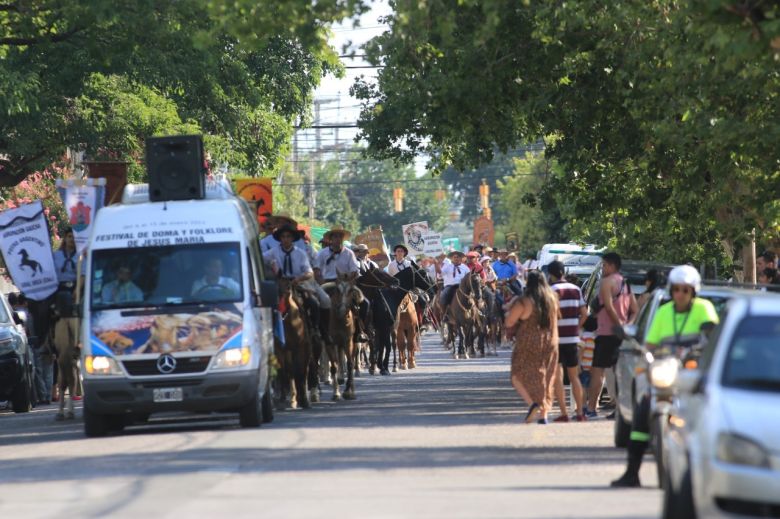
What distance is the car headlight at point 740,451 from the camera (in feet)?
31.9

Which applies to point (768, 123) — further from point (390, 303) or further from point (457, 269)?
point (457, 269)

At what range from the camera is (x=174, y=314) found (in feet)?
65.5

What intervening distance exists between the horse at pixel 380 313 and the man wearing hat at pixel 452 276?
6200 millimetres

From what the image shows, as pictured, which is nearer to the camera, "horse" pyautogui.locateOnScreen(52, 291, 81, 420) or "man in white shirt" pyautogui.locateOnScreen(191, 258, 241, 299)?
"man in white shirt" pyautogui.locateOnScreen(191, 258, 241, 299)

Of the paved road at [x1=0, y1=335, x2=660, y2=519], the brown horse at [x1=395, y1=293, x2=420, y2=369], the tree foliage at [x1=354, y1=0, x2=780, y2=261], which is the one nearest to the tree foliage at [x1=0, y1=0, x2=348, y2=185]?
the tree foliage at [x1=354, y1=0, x2=780, y2=261]

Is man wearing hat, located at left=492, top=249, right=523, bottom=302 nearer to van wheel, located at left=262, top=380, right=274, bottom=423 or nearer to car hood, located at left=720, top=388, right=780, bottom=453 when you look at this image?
van wheel, located at left=262, top=380, right=274, bottom=423

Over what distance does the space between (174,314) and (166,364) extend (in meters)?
0.54

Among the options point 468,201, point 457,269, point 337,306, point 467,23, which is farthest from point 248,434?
point 468,201

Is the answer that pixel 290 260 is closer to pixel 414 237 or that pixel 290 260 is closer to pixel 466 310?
pixel 466 310

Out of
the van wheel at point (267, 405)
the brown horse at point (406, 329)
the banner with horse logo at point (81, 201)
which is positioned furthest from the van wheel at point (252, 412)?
the brown horse at point (406, 329)

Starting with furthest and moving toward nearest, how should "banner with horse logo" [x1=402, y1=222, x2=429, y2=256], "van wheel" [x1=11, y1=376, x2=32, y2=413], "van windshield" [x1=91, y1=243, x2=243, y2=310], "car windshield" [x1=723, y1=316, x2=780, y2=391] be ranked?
"banner with horse logo" [x1=402, y1=222, x2=429, y2=256] → "van wheel" [x1=11, y1=376, x2=32, y2=413] → "van windshield" [x1=91, y1=243, x2=243, y2=310] → "car windshield" [x1=723, y1=316, x2=780, y2=391]

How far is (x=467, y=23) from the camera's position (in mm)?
26406

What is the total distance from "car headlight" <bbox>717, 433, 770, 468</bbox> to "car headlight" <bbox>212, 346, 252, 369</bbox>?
10.6 metres

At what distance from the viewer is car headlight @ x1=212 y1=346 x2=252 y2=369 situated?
19891mm
